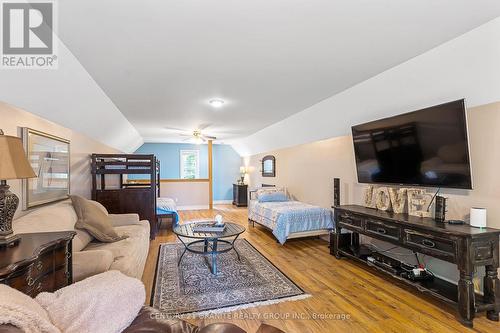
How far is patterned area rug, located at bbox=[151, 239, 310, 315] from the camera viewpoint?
2.40m

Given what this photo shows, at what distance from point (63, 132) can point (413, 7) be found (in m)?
3.73

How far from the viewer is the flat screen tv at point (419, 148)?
7.55 feet

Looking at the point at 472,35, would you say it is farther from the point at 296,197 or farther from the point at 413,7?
the point at 296,197

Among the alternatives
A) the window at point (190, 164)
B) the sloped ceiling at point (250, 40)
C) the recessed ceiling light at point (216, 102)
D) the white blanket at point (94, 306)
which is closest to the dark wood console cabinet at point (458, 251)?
the sloped ceiling at point (250, 40)

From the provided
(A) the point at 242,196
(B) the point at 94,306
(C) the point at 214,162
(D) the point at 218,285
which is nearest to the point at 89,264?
(B) the point at 94,306

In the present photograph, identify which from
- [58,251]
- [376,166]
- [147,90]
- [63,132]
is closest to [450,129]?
[376,166]

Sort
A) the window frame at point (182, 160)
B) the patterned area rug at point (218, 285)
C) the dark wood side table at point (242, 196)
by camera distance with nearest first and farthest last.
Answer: the patterned area rug at point (218, 285) < the dark wood side table at point (242, 196) < the window frame at point (182, 160)

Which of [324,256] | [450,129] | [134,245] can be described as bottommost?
[324,256]

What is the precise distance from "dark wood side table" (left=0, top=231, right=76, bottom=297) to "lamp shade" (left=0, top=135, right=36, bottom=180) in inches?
15.3

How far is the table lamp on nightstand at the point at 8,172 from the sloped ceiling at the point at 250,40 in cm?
108

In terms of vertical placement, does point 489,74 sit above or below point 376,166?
above

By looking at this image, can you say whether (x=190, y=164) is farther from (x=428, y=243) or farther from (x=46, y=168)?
(x=428, y=243)

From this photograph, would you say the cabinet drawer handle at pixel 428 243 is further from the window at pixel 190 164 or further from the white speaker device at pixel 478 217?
the window at pixel 190 164

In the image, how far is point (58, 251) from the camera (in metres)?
1.57
